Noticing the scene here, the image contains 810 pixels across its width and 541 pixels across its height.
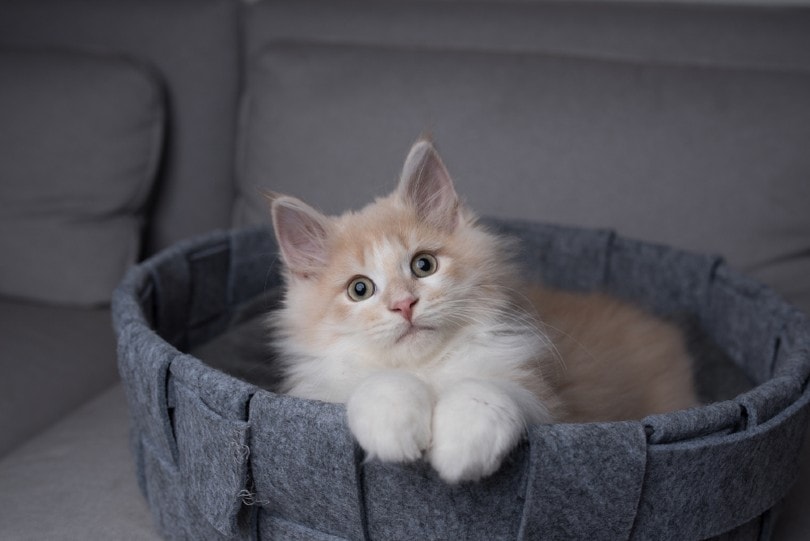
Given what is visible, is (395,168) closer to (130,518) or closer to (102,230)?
(102,230)

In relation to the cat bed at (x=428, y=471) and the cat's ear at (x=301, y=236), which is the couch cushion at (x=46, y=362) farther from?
the cat's ear at (x=301, y=236)

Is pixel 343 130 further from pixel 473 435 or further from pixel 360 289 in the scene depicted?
pixel 473 435

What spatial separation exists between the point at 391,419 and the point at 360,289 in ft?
1.40

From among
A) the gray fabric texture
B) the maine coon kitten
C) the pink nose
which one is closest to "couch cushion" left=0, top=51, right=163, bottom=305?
the gray fabric texture

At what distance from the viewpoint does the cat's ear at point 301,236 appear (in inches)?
53.0

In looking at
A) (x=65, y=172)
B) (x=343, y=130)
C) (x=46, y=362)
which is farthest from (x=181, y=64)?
(x=46, y=362)

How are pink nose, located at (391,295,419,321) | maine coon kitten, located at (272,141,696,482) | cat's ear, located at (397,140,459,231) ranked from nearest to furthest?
maine coon kitten, located at (272,141,696,482) → pink nose, located at (391,295,419,321) → cat's ear, located at (397,140,459,231)

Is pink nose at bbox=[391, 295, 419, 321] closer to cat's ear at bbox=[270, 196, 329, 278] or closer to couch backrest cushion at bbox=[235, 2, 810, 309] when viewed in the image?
cat's ear at bbox=[270, 196, 329, 278]

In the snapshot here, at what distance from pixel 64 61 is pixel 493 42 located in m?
1.31

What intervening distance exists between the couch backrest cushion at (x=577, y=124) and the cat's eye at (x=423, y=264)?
84 cm

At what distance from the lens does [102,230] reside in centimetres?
233

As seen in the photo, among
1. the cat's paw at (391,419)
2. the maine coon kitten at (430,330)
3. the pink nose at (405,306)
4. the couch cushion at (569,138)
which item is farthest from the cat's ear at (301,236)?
the couch cushion at (569,138)

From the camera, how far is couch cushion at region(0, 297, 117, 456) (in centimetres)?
177

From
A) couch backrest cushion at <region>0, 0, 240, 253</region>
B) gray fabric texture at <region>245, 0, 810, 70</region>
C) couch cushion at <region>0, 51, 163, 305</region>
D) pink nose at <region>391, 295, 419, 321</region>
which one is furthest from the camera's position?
couch backrest cushion at <region>0, 0, 240, 253</region>
